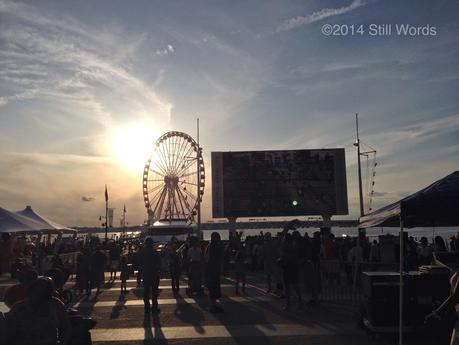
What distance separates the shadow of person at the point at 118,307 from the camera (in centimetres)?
1184

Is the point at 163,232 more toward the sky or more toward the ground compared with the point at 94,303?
more toward the sky

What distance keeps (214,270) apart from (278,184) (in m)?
35.2

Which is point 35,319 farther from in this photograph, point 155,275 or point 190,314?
point 155,275

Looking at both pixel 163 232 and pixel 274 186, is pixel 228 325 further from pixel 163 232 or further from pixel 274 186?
pixel 274 186

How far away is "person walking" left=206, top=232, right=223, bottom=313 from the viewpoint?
12.0 meters

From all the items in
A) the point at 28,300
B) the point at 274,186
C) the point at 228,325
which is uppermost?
the point at 274,186

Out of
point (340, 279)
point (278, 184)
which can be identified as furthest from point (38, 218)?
point (278, 184)

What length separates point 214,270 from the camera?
40.0 feet

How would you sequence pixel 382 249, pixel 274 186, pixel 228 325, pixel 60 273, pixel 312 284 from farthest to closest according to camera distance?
pixel 274 186 → pixel 382 249 → pixel 312 284 → pixel 228 325 → pixel 60 273

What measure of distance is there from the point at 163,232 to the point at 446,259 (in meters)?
32.6

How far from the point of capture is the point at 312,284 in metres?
12.5

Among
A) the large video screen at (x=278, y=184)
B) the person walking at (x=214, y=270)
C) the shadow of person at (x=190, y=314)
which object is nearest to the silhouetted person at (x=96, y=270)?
the shadow of person at (x=190, y=314)

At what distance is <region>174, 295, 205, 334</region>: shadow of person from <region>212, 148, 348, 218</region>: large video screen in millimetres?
33148

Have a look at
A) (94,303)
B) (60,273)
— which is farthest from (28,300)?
(94,303)
